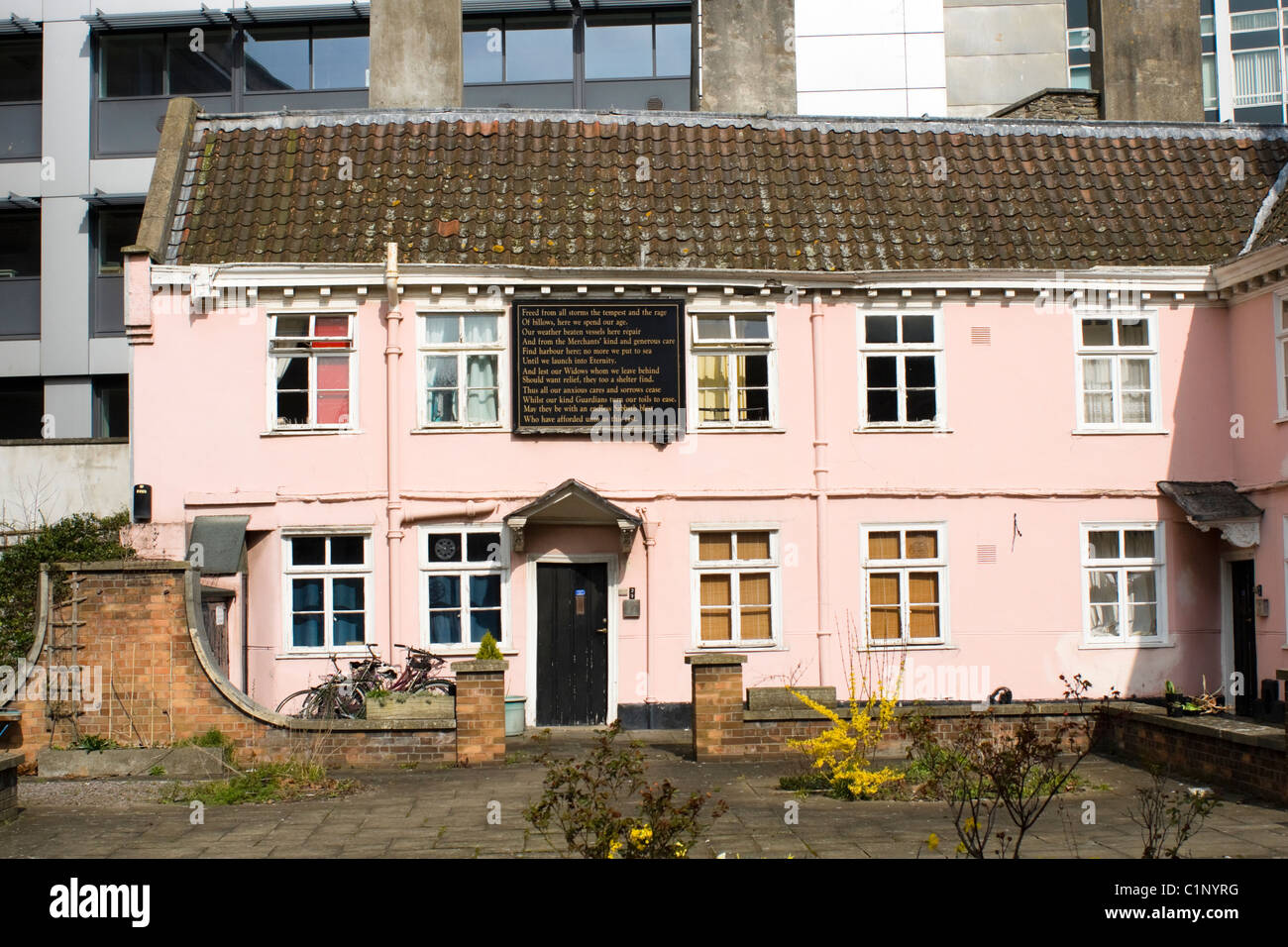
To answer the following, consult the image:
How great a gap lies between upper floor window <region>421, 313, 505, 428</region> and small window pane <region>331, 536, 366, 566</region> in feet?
6.52

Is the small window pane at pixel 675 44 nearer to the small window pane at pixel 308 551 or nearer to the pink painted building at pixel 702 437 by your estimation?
the pink painted building at pixel 702 437

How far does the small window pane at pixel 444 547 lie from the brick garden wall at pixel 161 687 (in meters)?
4.10

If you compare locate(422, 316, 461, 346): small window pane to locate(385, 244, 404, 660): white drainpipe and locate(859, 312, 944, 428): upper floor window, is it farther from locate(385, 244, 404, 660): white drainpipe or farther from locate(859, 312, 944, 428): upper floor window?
locate(859, 312, 944, 428): upper floor window

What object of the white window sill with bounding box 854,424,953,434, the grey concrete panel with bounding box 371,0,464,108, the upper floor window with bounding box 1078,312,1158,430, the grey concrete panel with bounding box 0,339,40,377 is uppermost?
the grey concrete panel with bounding box 371,0,464,108

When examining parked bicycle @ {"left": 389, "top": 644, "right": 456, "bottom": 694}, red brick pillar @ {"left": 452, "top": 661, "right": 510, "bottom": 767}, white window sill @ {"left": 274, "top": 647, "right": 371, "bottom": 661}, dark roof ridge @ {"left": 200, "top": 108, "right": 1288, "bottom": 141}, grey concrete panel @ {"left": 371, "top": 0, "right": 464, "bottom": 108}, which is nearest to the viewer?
red brick pillar @ {"left": 452, "top": 661, "right": 510, "bottom": 767}

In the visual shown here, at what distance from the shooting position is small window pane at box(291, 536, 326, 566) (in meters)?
19.1

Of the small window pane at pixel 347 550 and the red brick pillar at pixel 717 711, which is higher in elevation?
the small window pane at pixel 347 550

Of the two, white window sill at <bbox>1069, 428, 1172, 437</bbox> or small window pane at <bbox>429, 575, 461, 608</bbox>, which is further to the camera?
white window sill at <bbox>1069, 428, 1172, 437</bbox>

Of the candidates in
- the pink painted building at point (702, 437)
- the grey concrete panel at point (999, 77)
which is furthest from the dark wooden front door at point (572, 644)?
the grey concrete panel at point (999, 77)

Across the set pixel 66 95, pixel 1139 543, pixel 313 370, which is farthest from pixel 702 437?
pixel 66 95

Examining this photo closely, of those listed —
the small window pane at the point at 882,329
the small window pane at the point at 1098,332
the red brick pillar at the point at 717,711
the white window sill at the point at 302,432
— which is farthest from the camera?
the small window pane at the point at 1098,332

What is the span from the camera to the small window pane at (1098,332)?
2014 cm

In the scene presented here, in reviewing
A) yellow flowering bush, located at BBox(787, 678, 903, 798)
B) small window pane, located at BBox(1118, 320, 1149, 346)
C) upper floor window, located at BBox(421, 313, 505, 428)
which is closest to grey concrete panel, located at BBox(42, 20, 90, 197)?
upper floor window, located at BBox(421, 313, 505, 428)
